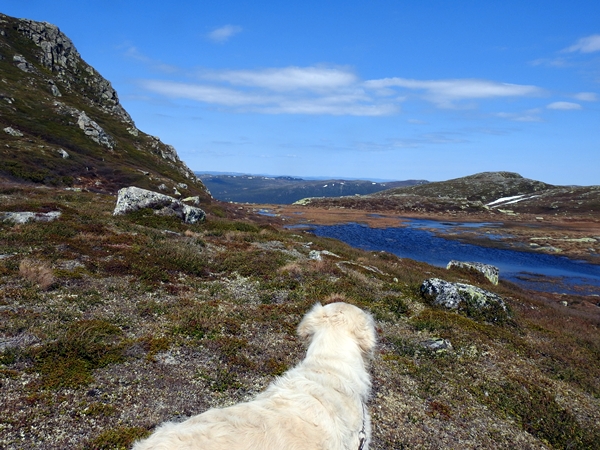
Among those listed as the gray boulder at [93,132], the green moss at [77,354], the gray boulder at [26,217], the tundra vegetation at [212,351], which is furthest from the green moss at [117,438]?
the gray boulder at [93,132]

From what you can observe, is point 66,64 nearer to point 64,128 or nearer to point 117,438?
point 64,128

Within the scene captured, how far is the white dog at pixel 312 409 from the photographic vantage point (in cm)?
332

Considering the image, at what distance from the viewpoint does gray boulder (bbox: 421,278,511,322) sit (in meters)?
15.6

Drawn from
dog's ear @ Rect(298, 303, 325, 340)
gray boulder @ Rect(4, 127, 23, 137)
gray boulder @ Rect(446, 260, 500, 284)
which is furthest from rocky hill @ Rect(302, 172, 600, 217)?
dog's ear @ Rect(298, 303, 325, 340)

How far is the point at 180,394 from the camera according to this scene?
7.16 metres

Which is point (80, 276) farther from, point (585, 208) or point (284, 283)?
point (585, 208)

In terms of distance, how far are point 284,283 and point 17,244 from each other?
11.3m

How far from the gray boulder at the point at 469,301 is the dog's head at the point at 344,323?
12569 mm

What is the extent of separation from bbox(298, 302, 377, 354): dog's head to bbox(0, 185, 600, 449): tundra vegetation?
132 inches

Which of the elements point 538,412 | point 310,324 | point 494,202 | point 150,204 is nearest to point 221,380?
point 310,324

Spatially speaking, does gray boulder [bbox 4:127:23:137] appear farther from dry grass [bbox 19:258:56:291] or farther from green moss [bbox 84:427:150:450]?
green moss [bbox 84:427:150:450]

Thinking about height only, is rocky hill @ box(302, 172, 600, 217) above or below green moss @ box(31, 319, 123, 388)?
above

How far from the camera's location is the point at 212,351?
29.6ft

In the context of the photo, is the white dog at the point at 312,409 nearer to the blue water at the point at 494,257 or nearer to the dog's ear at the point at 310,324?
the dog's ear at the point at 310,324
